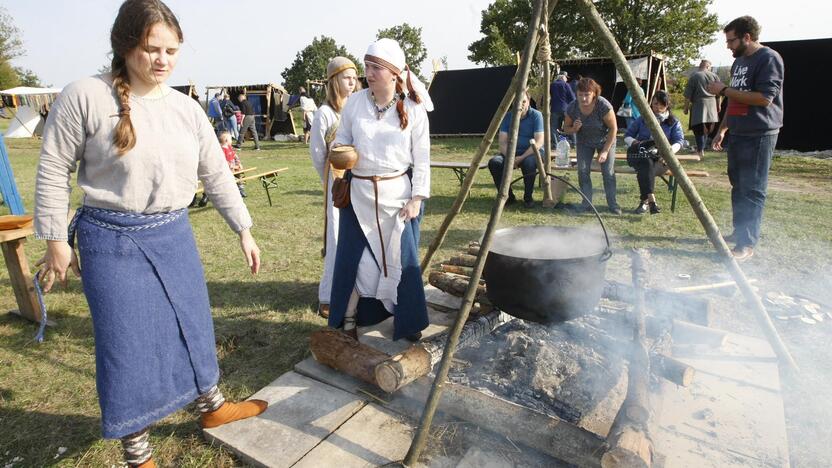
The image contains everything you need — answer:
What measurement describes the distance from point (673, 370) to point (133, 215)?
8.56 feet

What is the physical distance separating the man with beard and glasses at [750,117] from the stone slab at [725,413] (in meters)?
2.20

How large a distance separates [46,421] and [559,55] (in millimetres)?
36344

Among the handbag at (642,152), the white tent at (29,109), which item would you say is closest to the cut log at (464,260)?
the handbag at (642,152)

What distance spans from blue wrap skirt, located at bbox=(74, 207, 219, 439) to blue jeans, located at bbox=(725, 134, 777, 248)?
506 cm

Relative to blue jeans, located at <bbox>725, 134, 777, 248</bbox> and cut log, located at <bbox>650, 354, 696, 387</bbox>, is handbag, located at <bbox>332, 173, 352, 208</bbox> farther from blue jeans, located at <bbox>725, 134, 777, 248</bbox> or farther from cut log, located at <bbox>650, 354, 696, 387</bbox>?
blue jeans, located at <bbox>725, 134, 777, 248</bbox>

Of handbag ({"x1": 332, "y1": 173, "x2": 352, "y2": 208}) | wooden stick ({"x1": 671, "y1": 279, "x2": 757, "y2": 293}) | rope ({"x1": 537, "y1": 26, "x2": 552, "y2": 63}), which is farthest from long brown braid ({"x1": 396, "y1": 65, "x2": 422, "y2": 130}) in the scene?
wooden stick ({"x1": 671, "y1": 279, "x2": 757, "y2": 293})

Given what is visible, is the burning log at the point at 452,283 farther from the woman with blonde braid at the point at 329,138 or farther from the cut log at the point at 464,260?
the woman with blonde braid at the point at 329,138

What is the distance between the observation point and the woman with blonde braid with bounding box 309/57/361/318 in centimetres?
357

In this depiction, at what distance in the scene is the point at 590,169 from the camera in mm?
6977

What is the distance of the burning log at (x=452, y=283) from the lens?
11.5 ft

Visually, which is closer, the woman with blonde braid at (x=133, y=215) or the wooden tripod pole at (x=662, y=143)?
the woman with blonde braid at (x=133, y=215)

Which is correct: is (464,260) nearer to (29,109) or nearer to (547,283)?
(547,283)

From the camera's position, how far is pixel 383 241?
299 centimetres

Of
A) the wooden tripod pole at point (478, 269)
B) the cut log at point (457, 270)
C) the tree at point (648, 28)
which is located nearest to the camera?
the wooden tripod pole at point (478, 269)
